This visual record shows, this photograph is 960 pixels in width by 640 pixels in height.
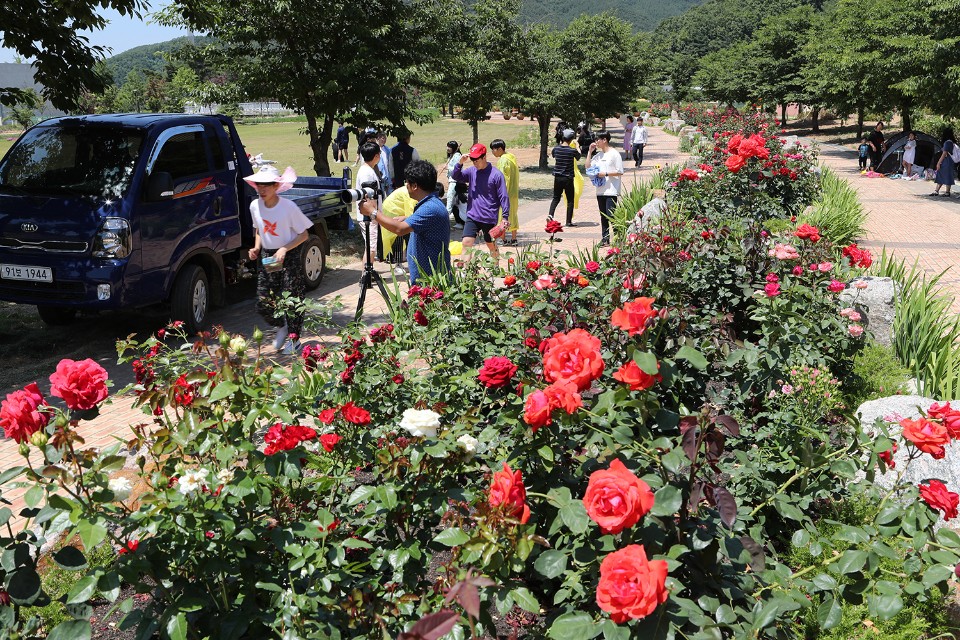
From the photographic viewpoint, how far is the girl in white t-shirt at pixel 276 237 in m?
6.59

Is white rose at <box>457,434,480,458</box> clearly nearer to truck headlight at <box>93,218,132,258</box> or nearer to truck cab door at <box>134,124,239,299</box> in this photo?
truck headlight at <box>93,218,132,258</box>

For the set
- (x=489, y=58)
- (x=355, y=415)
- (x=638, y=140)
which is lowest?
(x=355, y=415)

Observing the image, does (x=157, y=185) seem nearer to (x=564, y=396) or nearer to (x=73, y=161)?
(x=73, y=161)

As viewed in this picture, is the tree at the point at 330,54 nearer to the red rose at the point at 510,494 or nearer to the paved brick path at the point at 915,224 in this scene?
the paved brick path at the point at 915,224

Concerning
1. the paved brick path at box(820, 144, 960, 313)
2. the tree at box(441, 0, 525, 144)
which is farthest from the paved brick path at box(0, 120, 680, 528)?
the tree at box(441, 0, 525, 144)

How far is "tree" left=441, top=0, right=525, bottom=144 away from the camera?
75.9 ft

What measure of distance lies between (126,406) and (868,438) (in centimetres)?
536

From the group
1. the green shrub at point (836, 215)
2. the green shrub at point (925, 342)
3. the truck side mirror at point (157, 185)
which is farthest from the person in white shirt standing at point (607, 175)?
the truck side mirror at point (157, 185)

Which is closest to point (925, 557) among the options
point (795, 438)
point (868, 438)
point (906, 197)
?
point (868, 438)

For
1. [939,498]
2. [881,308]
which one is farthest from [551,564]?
[881,308]

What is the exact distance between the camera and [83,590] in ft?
7.13

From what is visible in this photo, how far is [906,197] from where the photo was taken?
18844mm

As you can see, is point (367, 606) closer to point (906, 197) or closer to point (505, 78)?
point (906, 197)

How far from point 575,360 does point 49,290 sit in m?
6.30
